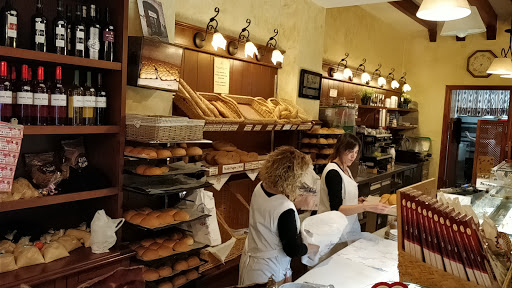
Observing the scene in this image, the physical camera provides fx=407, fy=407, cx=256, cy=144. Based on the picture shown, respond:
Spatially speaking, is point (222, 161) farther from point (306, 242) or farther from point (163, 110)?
point (306, 242)

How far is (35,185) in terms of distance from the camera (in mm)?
2406

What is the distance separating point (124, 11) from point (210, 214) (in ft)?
5.06

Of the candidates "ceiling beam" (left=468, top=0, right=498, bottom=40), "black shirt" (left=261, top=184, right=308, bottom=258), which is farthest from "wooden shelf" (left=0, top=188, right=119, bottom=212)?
"ceiling beam" (left=468, top=0, right=498, bottom=40)

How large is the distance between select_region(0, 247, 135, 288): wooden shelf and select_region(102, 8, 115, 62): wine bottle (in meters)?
1.19

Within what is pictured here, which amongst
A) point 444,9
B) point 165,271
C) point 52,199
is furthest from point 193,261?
point 444,9

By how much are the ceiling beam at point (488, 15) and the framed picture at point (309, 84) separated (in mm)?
3009

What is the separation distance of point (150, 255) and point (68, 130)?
966mm

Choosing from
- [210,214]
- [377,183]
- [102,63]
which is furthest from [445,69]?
[102,63]

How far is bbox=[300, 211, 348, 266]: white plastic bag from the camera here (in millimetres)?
2682

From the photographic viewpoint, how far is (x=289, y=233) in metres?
2.45

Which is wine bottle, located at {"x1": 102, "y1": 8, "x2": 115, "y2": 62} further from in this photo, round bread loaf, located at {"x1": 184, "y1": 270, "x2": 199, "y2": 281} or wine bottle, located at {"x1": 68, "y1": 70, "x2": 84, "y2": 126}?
round bread loaf, located at {"x1": 184, "y1": 270, "x2": 199, "y2": 281}

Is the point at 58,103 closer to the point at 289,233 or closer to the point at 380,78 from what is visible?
the point at 289,233

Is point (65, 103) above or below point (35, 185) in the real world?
above

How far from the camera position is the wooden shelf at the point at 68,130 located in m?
2.19
